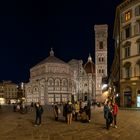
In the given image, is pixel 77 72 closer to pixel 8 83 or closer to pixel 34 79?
pixel 34 79

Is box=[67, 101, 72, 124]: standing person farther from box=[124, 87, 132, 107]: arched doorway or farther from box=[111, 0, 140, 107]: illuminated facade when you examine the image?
box=[124, 87, 132, 107]: arched doorway

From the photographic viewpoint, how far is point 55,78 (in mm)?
113000

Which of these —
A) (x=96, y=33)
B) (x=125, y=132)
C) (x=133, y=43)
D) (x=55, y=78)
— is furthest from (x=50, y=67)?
(x=125, y=132)

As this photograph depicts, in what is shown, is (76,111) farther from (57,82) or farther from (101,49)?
(101,49)

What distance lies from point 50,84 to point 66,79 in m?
7.89

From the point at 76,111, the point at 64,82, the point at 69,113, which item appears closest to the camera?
the point at 69,113

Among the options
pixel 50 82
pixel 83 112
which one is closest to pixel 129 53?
pixel 83 112

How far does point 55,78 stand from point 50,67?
5.75 m

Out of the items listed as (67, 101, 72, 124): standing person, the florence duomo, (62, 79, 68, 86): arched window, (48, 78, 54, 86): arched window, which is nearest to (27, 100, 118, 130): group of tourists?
(67, 101, 72, 124): standing person

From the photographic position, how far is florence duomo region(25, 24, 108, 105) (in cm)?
11088

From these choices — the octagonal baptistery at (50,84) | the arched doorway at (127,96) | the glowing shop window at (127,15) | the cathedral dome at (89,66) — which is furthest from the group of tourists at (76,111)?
the cathedral dome at (89,66)

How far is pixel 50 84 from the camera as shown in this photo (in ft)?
366

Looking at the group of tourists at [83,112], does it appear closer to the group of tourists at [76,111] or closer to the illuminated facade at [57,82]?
the group of tourists at [76,111]

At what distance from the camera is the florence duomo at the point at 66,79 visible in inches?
4365
